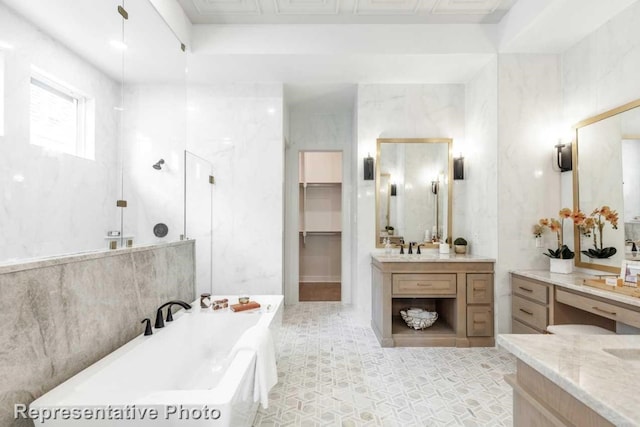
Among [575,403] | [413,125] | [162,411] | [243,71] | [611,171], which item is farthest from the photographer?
[413,125]

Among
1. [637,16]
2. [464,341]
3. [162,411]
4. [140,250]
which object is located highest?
[637,16]

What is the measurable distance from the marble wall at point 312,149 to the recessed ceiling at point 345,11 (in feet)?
5.40

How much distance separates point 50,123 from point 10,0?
1.62 feet

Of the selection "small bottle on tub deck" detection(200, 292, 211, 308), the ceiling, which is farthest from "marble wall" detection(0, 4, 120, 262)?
"small bottle on tub deck" detection(200, 292, 211, 308)

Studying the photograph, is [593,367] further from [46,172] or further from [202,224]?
[202,224]

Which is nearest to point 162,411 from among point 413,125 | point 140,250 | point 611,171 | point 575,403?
point 140,250

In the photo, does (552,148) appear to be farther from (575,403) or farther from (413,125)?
(575,403)

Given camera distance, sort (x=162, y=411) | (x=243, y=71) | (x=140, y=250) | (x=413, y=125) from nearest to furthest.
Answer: (x=162, y=411) < (x=140, y=250) < (x=243, y=71) < (x=413, y=125)

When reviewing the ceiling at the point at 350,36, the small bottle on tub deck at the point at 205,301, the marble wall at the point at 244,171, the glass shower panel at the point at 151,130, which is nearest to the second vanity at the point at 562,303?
the ceiling at the point at 350,36

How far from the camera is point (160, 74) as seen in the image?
2.51m

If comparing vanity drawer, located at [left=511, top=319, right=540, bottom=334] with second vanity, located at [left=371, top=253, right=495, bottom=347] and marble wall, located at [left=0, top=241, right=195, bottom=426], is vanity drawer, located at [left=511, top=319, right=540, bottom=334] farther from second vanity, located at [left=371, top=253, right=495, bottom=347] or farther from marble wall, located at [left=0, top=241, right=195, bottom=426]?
marble wall, located at [left=0, top=241, right=195, bottom=426]

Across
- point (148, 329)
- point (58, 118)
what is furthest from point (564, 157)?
point (58, 118)

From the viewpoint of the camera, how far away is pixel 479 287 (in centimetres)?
309

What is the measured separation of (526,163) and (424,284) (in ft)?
5.12
